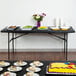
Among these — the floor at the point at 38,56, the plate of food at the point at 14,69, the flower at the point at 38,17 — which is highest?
the flower at the point at 38,17

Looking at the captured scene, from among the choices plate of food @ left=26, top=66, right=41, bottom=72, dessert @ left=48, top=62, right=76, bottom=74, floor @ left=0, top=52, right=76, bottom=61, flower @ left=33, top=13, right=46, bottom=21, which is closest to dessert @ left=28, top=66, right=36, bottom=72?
plate of food @ left=26, top=66, right=41, bottom=72

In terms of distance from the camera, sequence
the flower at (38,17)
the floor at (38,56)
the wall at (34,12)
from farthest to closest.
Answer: the wall at (34,12)
the flower at (38,17)
the floor at (38,56)

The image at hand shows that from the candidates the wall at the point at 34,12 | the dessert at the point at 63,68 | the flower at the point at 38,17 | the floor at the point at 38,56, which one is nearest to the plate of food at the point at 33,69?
the dessert at the point at 63,68

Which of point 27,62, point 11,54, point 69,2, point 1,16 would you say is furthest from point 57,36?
point 27,62

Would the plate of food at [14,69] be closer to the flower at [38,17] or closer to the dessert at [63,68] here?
the dessert at [63,68]

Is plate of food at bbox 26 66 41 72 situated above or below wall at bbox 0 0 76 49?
below

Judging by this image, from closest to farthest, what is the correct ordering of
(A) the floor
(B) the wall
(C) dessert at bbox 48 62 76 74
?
(C) dessert at bbox 48 62 76 74
(A) the floor
(B) the wall

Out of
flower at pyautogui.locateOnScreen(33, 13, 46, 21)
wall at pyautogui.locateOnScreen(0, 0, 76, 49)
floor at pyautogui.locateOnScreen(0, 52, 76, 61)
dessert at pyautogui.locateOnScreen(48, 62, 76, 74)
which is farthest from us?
wall at pyautogui.locateOnScreen(0, 0, 76, 49)

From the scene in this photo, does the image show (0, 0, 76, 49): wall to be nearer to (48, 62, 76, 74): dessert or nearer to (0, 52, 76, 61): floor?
(0, 52, 76, 61): floor

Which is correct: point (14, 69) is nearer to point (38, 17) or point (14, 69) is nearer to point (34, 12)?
point (38, 17)

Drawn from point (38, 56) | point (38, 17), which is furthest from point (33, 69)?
point (38, 17)

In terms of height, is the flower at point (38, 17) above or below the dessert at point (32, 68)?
above

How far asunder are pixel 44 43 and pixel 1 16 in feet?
4.42

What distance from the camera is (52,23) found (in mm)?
4520
